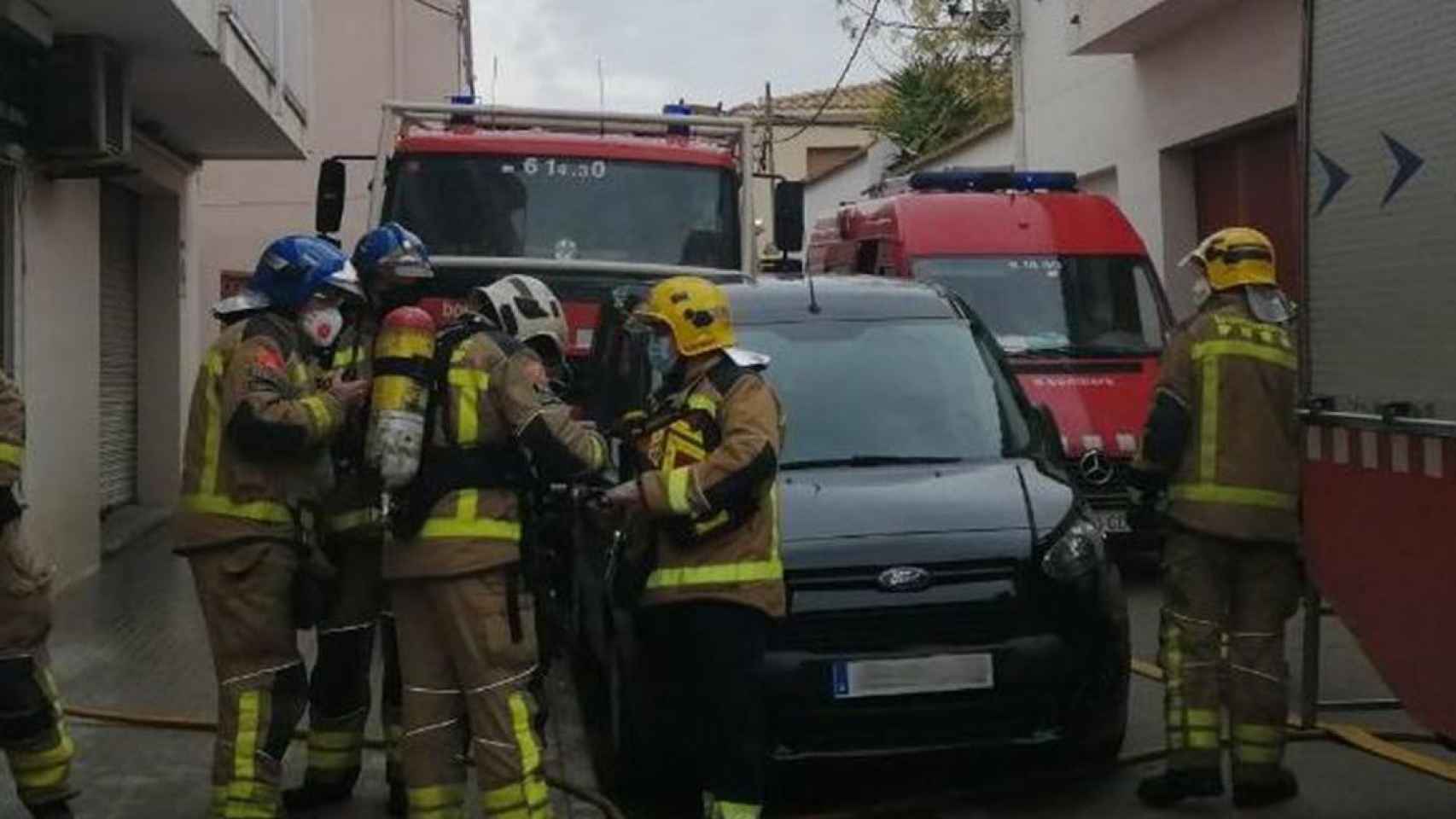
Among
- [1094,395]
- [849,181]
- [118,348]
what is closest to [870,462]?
[1094,395]

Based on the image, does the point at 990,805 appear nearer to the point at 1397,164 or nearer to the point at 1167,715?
the point at 1167,715

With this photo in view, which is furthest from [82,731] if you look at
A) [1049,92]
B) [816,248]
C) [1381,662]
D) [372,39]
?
[372,39]

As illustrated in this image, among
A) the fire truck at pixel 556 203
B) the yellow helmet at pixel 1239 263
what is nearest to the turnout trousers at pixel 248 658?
the yellow helmet at pixel 1239 263

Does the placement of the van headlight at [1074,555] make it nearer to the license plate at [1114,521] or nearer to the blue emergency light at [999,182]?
the license plate at [1114,521]

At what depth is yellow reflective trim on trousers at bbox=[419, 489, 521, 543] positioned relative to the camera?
16.9 feet

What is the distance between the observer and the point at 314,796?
6242 millimetres

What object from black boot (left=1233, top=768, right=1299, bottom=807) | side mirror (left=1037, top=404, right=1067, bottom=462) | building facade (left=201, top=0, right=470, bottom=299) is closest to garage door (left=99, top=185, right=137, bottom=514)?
building facade (left=201, top=0, right=470, bottom=299)

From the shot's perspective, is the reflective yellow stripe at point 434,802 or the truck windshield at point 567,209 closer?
the reflective yellow stripe at point 434,802

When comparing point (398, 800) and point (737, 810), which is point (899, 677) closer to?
point (737, 810)

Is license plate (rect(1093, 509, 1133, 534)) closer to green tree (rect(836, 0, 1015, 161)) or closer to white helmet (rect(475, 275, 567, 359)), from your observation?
white helmet (rect(475, 275, 567, 359))

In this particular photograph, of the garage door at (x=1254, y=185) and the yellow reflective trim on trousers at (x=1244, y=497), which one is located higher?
the garage door at (x=1254, y=185)

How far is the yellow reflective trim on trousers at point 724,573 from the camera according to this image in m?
5.32

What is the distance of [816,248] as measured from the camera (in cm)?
1636

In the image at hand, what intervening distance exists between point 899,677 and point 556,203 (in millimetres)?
5561
